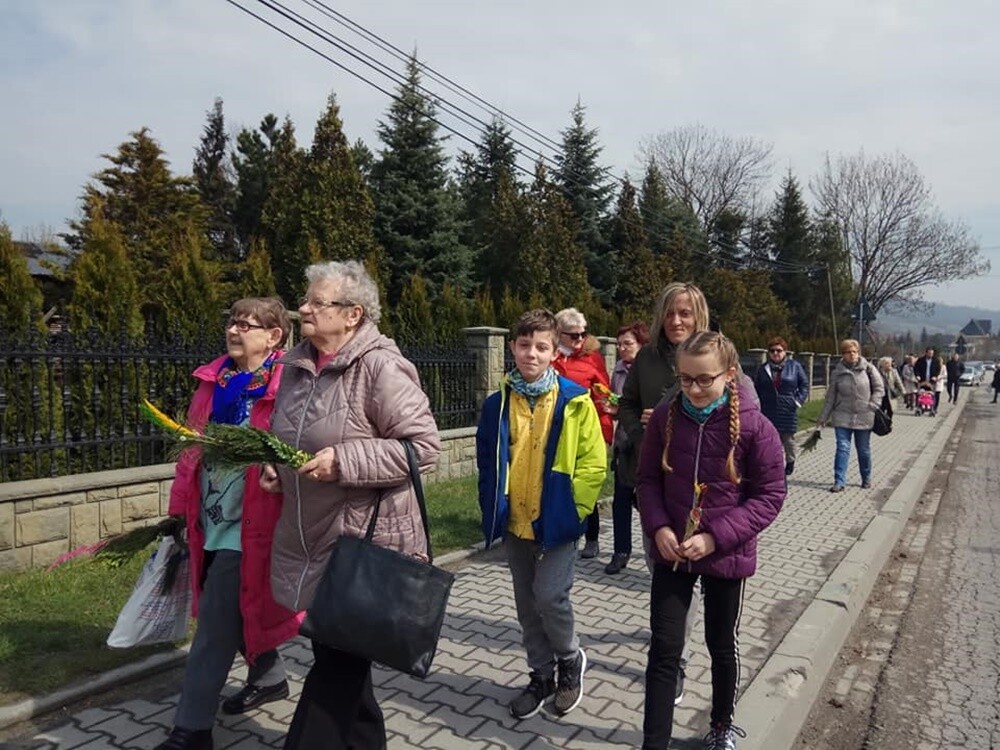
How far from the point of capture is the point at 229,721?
3281 mm

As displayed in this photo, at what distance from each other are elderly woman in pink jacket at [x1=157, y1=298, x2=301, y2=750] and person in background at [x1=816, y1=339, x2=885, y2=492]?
26.7 feet

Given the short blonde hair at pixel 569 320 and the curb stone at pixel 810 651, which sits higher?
the short blonde hair at pixel 569 320

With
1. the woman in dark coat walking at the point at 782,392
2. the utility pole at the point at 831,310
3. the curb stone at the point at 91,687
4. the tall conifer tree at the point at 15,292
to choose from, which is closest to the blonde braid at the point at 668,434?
the curb stone at the point at 91,687

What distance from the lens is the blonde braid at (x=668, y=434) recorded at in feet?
9.89

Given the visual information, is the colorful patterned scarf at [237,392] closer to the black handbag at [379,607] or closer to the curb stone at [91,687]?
the black handbag at [379,607]

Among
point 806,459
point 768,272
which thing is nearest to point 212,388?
point 806,459

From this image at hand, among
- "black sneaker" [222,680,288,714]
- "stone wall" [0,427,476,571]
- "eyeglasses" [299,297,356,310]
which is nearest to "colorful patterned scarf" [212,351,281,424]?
"eyeglasses" [299,297,356,310]

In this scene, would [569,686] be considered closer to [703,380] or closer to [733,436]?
[733,436]

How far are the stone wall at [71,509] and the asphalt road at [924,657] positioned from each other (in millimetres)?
4648

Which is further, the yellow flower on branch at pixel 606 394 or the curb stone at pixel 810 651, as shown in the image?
the yellow flower on branch at pixel 606 394

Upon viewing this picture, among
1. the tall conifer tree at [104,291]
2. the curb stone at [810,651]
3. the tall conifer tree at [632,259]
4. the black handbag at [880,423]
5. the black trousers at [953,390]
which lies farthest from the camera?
the black trousers at [953,390]

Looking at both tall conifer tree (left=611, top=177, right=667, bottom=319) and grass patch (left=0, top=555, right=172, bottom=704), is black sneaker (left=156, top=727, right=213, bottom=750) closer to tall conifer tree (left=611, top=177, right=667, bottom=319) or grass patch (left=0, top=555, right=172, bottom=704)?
grass patch (left=0, top=555, right=172, bottom=704)

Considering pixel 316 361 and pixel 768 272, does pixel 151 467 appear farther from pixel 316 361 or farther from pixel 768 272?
pixel 768 272

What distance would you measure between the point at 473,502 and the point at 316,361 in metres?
5.26
